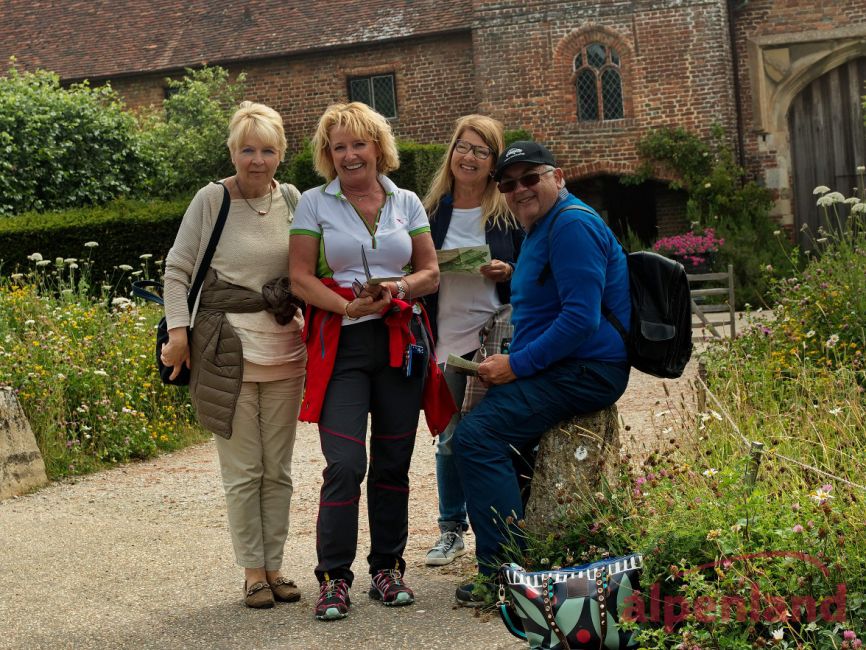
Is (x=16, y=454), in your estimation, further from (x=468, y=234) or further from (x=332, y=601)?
(x=468, y=234)

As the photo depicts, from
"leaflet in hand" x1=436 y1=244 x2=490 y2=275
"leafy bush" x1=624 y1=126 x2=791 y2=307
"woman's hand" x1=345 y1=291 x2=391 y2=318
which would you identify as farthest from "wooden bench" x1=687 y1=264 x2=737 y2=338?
"woman's hand" x1=345 y1=291 x2=391 y2=318

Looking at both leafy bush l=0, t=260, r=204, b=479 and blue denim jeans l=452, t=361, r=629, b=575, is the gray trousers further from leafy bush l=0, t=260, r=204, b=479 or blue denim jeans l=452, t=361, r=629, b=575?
leafy bush l=0, t=260, r=204, b=479

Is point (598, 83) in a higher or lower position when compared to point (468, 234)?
higher

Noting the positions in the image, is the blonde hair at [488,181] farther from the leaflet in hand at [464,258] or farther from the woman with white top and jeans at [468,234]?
the leaflet in hand at [464,258]

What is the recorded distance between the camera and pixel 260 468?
14.9ft

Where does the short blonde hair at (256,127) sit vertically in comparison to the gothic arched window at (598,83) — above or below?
below

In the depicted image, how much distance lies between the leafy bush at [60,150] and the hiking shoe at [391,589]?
611 inches

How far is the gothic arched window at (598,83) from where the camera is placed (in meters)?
20.5

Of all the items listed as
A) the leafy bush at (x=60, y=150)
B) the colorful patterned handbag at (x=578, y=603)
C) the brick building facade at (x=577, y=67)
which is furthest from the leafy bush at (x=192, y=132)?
the colorful patterned handbag at (x=578, y=603)

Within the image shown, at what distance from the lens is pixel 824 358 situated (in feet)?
21.5

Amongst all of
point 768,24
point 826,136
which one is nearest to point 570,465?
point 826,136

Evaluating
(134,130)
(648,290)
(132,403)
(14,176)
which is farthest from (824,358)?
(134,130)

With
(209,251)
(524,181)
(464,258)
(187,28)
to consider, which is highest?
(187,28)

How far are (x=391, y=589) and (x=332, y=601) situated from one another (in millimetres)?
258
